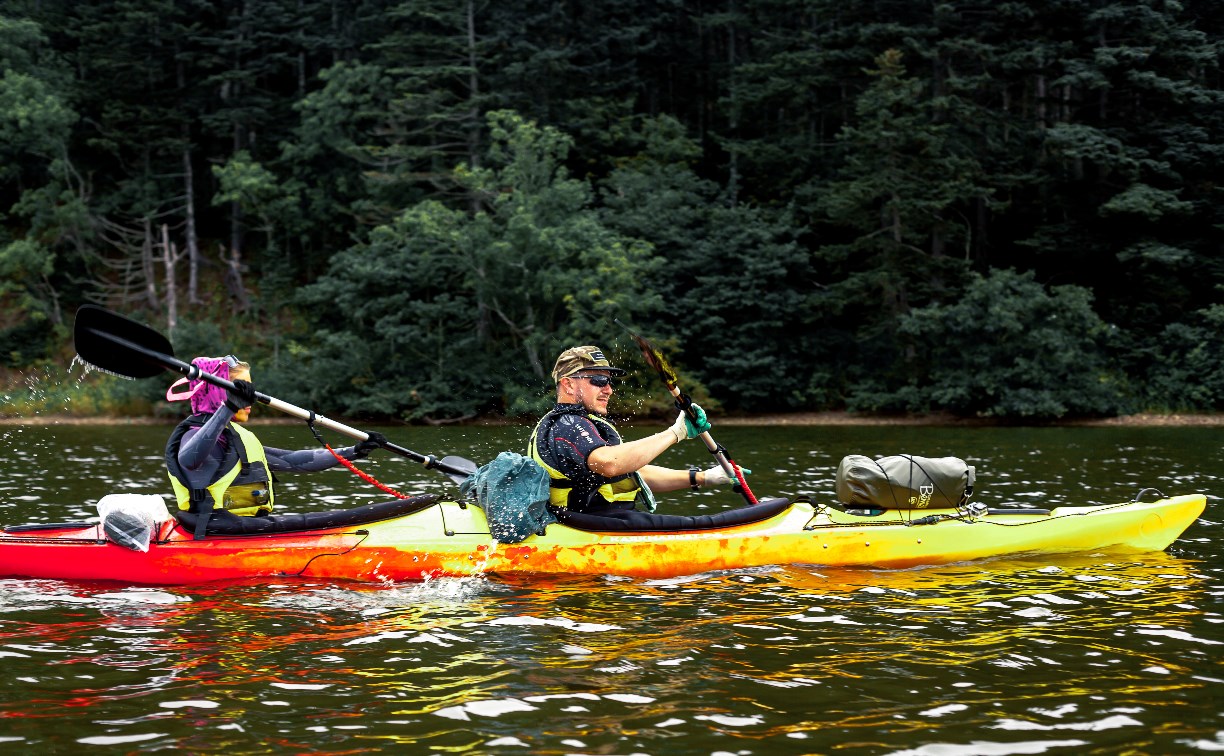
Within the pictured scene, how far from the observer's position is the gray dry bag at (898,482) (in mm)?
8180

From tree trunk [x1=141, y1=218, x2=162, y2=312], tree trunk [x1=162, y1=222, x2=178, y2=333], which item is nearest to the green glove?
tree trunk [x1=162, y1=222, x2=178, y2=333]

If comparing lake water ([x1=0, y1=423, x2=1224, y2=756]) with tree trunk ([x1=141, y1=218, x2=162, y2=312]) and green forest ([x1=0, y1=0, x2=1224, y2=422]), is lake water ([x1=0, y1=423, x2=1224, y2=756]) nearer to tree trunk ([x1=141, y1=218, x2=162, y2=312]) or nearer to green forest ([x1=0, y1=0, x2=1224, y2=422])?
green forest ([x1=0, y1=0, x2=1224, y2=422])

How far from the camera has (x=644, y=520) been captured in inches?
311

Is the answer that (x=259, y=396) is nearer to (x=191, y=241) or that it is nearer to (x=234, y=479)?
(x=234, y=479)

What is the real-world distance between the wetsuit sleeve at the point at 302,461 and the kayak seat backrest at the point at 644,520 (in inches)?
63.0

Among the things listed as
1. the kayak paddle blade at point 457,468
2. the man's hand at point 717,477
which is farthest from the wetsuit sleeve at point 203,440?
the man's hand at point 717,477

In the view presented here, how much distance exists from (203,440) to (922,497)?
4.72m

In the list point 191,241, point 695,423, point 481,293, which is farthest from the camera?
point 191,241

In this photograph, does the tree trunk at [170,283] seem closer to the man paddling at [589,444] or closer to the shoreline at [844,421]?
the shoreline at [844,421]

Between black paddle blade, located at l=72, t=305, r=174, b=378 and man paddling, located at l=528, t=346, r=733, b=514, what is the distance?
2.82 meters

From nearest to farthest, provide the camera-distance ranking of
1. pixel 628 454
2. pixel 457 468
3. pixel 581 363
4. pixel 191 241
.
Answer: pixel 628 454 → pixel 581 363 → pixel 457 468 → pixel 191 241

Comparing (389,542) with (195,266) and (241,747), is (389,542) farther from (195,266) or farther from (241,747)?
(195,266)

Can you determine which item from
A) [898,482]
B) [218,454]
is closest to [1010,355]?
[898,482]

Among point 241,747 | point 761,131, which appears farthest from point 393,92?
point 241,747
